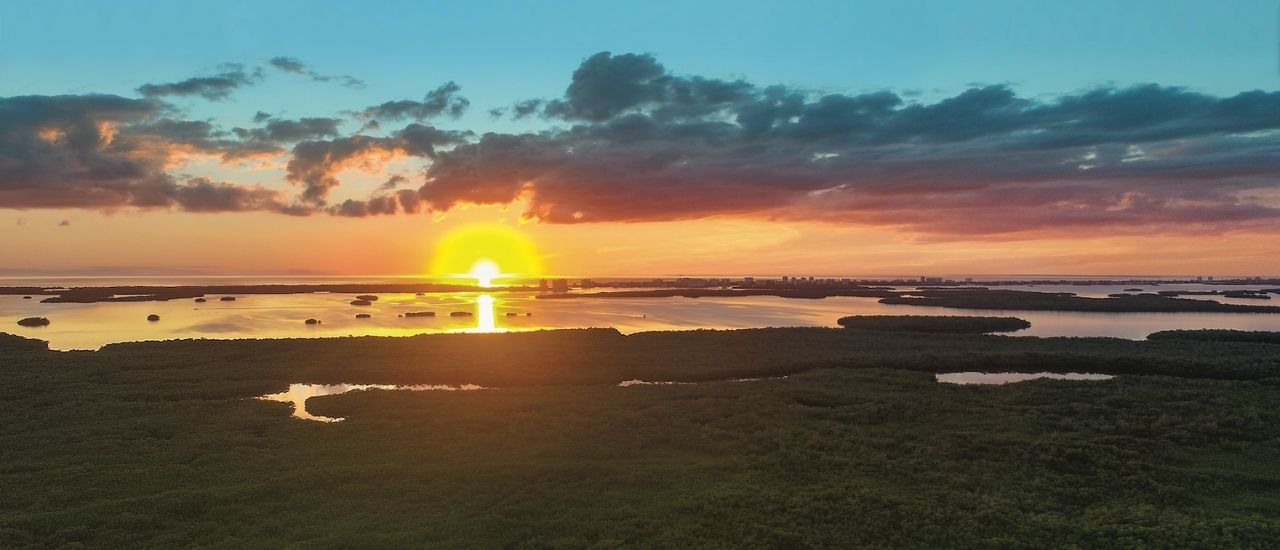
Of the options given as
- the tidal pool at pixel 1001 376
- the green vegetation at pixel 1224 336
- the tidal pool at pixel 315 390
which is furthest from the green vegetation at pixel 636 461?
the green vegetation at pixel 1224 336

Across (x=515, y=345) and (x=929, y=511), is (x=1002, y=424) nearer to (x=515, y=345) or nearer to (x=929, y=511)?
(x=929, y=511)

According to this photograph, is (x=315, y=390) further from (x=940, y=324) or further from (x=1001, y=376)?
(x=940, y=324)

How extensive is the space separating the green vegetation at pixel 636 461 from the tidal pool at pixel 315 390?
59cm

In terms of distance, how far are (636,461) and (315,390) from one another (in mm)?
18052

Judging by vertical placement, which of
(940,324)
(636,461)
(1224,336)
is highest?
(940,324)

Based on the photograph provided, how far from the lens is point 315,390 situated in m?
31.7

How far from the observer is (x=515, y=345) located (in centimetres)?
4594

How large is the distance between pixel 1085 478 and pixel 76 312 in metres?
101

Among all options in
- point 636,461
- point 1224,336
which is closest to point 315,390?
point 636,461

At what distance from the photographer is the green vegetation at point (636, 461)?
14.8 m

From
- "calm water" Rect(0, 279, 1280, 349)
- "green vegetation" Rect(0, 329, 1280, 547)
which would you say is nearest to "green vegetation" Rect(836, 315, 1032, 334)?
"calm water" Rect(0, 279, 1280, 349)

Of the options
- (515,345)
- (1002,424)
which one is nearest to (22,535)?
(1002,424)

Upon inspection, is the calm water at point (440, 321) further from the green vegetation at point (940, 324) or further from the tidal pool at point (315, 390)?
the tidal pool at point (315, 390)

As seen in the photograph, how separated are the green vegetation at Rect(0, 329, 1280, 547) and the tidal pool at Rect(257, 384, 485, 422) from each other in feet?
1.95
